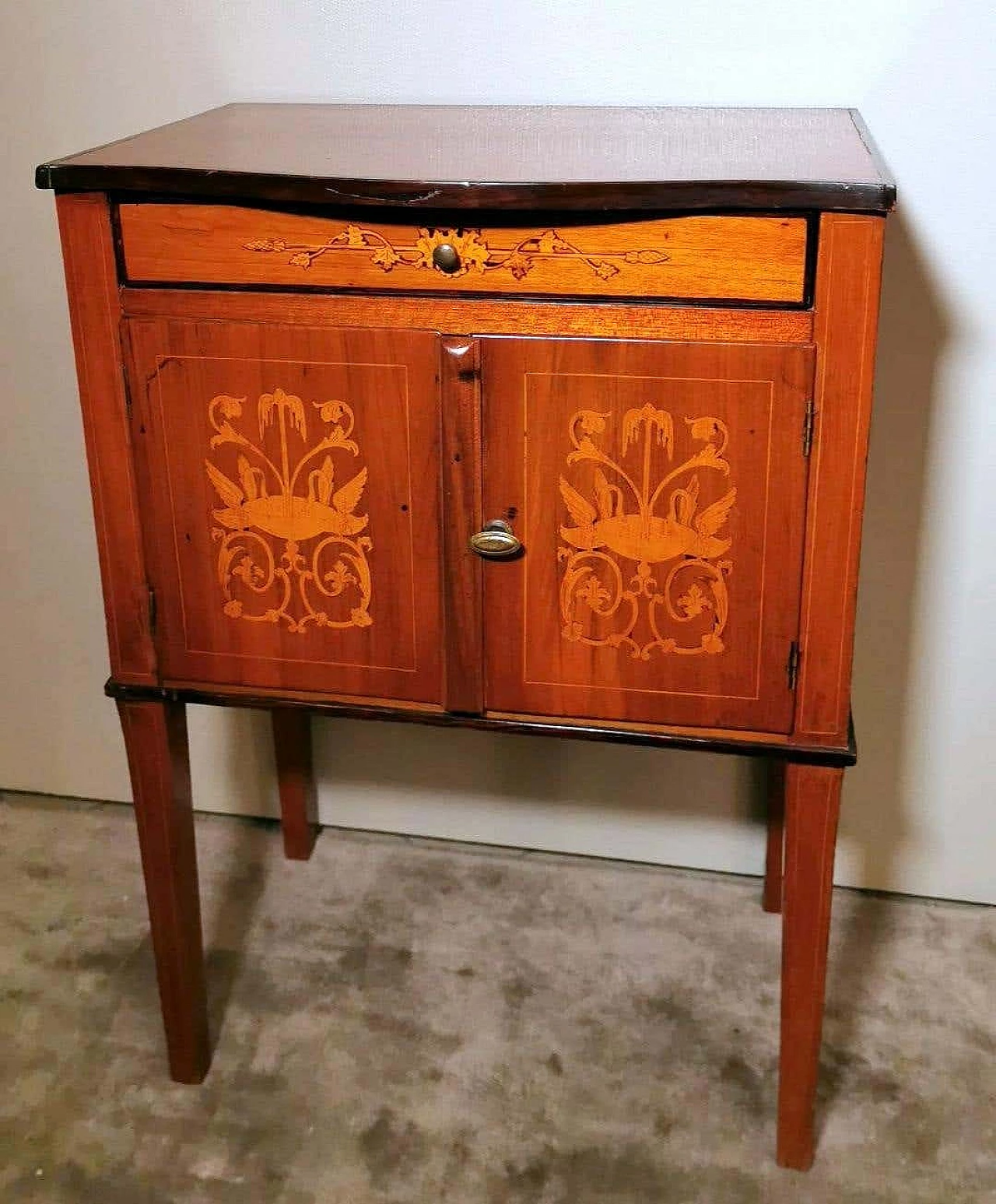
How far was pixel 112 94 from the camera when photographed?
5.22 feet

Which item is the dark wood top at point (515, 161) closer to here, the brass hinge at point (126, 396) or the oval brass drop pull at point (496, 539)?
the brass hinge at point (126, 396)

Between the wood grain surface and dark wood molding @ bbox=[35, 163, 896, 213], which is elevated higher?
dark wood molding @ bbox=[35, 163, 896, 213]

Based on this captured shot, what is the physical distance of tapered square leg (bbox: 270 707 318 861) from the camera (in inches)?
70.2

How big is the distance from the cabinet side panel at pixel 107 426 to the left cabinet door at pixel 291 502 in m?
0.01

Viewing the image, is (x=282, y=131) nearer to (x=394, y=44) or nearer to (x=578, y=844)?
(x=394, y=44)

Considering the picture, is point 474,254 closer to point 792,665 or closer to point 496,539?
point 496,539

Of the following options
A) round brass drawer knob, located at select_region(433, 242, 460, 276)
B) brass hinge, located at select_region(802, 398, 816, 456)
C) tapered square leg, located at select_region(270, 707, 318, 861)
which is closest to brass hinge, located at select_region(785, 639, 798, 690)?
brass hinge, located at select_region(802, 398, 816, 456)

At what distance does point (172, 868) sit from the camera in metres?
1.37

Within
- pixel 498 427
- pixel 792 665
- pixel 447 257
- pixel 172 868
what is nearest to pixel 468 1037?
pixel 172 868

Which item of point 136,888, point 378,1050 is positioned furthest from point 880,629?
point 136,888

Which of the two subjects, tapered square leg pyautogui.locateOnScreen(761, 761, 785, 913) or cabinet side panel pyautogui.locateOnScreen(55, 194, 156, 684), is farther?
tapered square leg pyautogui.locateOnScreen(761, 761, 785, 913)

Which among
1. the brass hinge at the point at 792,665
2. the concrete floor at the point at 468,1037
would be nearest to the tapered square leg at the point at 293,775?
the concrete floor at the point at 468,1037

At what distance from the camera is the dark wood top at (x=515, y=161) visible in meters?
1.03

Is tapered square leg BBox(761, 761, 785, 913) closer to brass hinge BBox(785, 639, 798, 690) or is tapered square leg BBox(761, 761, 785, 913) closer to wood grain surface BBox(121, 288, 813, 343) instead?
brass hinge BBox(785, 639, 798, 690)
